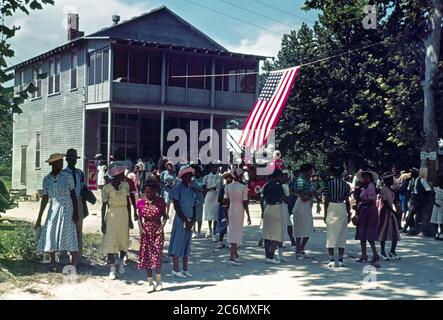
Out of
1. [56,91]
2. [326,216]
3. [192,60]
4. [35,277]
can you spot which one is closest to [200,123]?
[192,60]

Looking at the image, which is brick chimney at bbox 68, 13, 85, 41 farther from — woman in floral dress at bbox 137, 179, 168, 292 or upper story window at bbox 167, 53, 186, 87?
woman in floral dress at bbox 137, 179, 168, 292

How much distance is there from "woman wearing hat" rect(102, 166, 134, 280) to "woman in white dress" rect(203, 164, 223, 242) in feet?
15.2

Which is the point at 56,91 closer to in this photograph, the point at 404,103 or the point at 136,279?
the point at 404,103

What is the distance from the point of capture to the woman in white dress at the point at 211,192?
13146mm

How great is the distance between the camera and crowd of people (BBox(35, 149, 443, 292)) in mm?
8023

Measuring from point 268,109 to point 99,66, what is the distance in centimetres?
1110

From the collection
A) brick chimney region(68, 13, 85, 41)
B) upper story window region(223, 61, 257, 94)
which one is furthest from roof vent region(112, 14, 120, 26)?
upper story window region(223, 61, 257, 94)

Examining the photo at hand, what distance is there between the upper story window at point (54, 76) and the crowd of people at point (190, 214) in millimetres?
17745

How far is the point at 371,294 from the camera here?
296 inches

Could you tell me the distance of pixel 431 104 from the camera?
49.3 ft

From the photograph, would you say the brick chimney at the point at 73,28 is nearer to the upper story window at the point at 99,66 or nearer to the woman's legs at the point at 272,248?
the upper story window at the point at 99,66

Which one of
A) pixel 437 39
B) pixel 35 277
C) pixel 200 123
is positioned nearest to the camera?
pixel 35 277

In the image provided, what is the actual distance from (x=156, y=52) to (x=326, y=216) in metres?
17.8

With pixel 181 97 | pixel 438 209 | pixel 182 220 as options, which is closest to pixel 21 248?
pixel 182 220
